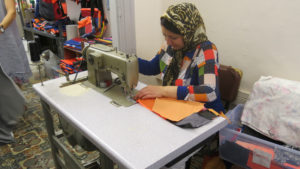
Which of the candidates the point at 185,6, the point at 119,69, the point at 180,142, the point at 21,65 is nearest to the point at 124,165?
the point at 180,142

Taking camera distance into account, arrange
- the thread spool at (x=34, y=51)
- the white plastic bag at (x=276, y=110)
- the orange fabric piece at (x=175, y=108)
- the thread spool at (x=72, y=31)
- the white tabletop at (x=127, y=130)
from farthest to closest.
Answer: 1. the thread spool at (x=34, y=51)
2. the thread spool at (x=72, y=31)
3. the white plastic bag at (x=276, y=110)
4. the orange fabric piece at (x=175, y=108)
5. the white tabletop at (x=127, y=130)

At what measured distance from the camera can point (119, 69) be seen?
105cm

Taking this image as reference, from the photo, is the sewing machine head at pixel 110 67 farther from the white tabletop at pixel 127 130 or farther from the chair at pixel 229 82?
the chair at pixel 229 82

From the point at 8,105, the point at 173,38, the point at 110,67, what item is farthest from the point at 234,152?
the point at 8,105

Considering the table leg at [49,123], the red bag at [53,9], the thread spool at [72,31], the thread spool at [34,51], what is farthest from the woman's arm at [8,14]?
the thread spool at [34,51]

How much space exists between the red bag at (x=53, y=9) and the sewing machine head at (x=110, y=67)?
232cm

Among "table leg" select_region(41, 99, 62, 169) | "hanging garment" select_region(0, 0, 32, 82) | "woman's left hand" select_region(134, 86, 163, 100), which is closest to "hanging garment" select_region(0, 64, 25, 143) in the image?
"hanging garment" select_region(0, 0, 32, 82)

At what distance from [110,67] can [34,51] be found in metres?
3.06

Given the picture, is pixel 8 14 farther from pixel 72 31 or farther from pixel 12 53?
pixel 72 31

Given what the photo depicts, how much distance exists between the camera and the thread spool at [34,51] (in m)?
3.47

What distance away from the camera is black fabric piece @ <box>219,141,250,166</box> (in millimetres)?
1130

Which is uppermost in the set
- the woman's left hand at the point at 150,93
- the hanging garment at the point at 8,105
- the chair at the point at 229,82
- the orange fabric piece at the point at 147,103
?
the woman's left hand at the point at 150,93

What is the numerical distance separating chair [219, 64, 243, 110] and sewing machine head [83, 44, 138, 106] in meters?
0.80

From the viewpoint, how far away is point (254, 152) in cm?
108
